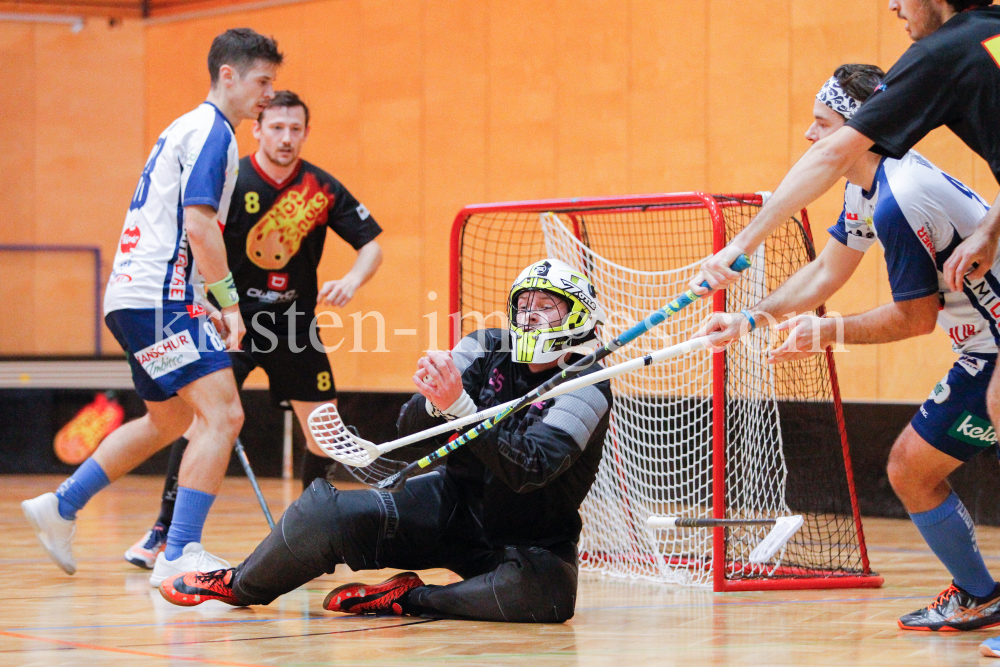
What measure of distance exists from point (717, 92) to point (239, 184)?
3.66 m

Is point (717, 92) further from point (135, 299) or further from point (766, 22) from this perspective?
point (135, 299)

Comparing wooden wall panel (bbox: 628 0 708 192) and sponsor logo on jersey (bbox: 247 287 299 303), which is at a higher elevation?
wooden wall panel (bbox: 628 0 708 192)

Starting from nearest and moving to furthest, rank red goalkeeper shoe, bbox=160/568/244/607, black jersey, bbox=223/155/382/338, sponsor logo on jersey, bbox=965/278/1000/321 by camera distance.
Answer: sponsor logo on jersey, bbox=965/278/1000/321 < red goalkeeper shoe, bbox=160/568/244/607 < black jersey, bbox=223/155/382/338

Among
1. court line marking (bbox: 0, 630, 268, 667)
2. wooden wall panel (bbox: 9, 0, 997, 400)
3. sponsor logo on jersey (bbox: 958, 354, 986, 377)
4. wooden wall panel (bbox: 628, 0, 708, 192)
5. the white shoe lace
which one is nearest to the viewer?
court line marking (bbox: 0, 630, 268, 667)

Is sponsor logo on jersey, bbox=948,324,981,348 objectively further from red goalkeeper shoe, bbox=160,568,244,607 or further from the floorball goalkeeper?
red goalkeeper shoe, bbox=160,568,244,607

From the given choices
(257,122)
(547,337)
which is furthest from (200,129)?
(547,337)

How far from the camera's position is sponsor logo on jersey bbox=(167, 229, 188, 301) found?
4.46 metres

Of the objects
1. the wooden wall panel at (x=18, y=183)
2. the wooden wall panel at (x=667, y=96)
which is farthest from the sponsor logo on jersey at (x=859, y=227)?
the wooden wall panel at (x=18, y=183)

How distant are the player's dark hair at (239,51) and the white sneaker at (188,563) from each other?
185cm

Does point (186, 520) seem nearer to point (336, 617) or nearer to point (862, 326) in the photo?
point (336, 617)

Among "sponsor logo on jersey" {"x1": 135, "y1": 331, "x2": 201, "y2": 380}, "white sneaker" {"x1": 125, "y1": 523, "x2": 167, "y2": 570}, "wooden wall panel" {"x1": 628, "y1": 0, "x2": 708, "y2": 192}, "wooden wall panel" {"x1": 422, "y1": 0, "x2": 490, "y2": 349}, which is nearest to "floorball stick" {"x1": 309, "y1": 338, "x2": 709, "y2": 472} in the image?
"sponsor logo on jersey" {"x1": 135, "y1": 331, "x2": 201, "y2": 380}

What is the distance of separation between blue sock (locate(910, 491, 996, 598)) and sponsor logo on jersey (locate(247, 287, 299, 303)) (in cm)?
315

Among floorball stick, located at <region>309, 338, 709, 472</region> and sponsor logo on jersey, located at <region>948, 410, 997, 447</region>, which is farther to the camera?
sponsor logo on jersey, located at <region>948, 410, 997, 447</region>

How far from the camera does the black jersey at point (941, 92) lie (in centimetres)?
302
